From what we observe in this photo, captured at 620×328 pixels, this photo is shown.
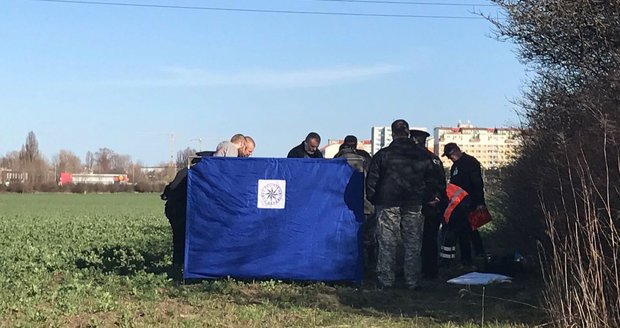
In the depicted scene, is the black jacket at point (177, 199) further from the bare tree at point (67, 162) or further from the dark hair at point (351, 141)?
the bare tree at point (67, 162)

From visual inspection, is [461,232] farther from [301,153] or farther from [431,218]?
[301,153]

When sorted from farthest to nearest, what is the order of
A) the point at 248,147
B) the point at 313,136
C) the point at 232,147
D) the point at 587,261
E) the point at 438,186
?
1. the point at 313,136
2. the point at 248,147
3. the point at 232,147
4. the point at 438,186
5. the point at 587,261

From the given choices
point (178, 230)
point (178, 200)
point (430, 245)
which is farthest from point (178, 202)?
point (430, 245)

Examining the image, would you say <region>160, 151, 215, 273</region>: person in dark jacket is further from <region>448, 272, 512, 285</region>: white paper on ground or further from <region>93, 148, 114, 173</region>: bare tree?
<region>93, 148, 114, 173</region>: bare tree

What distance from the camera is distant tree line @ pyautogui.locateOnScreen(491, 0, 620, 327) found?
6.15m

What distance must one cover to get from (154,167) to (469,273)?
116m

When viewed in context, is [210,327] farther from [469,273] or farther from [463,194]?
[463,194]

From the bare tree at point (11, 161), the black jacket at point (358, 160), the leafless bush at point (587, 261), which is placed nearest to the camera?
the leafless bush at point (587, 261)

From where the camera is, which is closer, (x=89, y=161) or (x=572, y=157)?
(x=572, y=157)

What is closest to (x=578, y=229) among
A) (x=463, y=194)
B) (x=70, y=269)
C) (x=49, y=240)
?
(x=463, y=194)

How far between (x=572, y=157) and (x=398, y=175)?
2615 millimetres

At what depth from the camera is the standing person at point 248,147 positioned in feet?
35.4

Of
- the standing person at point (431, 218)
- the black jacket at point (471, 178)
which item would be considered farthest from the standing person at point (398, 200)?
the black jacket at point (471, 178)

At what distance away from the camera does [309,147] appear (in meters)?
11.2
